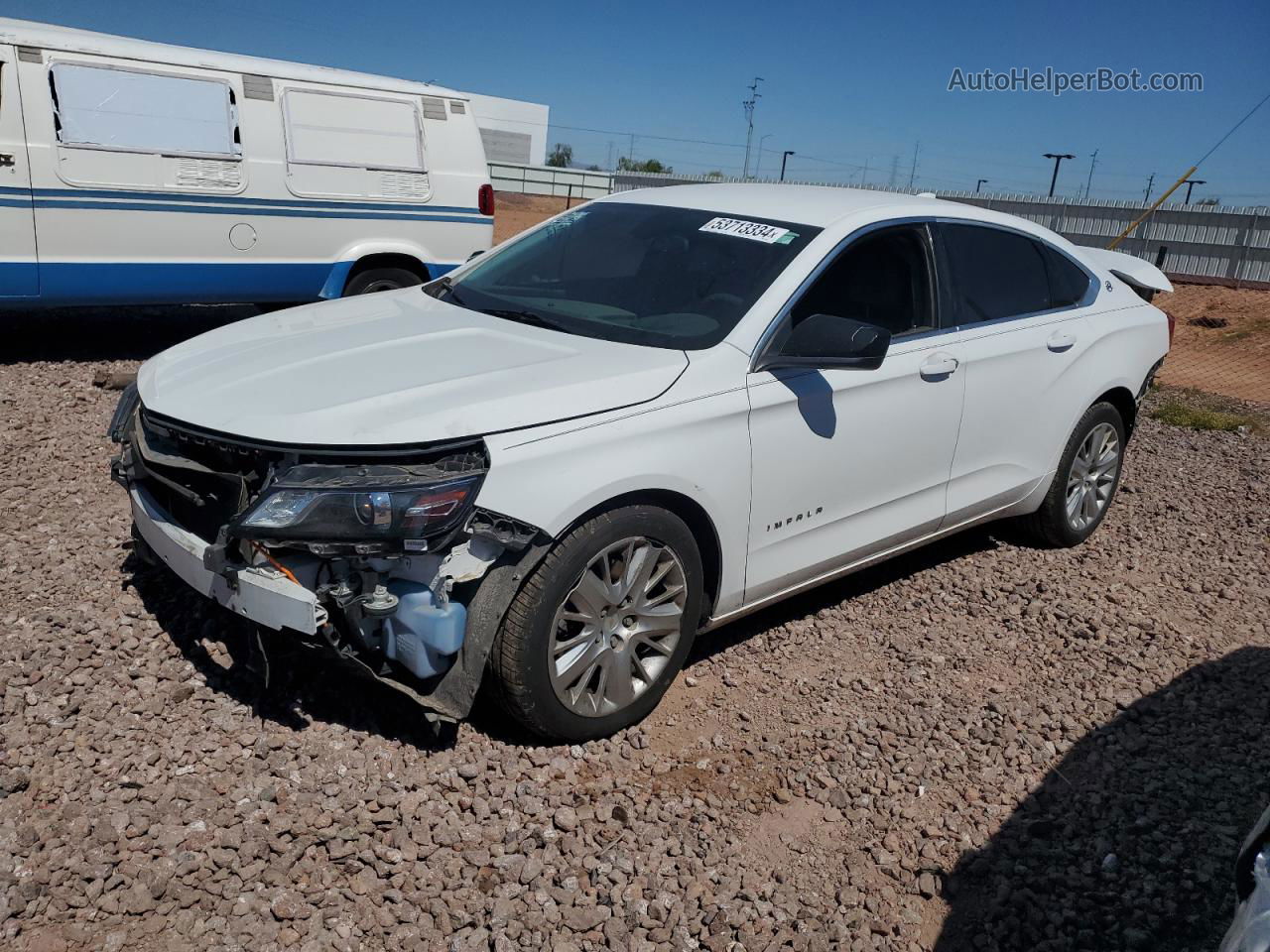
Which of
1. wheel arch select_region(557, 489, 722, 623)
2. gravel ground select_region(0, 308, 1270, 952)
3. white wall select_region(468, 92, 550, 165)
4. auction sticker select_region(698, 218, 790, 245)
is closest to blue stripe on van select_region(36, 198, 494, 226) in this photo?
gravel ground select_region(0, 308, 1270, 952)

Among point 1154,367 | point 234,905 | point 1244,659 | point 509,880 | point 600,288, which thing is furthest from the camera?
point 1154,367

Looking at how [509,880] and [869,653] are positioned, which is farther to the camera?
[869,653]

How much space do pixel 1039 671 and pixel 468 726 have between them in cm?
239

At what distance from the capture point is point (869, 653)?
4.38 meters

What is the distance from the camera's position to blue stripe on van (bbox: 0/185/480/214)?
7.36 metres

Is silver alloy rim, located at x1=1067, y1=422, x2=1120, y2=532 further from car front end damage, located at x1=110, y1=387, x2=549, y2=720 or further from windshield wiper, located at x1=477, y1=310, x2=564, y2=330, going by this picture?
car front end damage, located at x1=110, y1=387, x2=549, y2=720

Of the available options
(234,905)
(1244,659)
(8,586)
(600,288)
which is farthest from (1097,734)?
(8,586)

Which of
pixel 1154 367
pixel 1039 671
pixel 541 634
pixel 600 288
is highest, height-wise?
pixel 600 288

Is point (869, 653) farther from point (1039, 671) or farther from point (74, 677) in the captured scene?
point (74, 677)

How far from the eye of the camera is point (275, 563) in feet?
9.70

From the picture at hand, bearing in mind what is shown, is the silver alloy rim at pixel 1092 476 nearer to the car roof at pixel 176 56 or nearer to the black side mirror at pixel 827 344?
the black side mirror at pixel 827 344

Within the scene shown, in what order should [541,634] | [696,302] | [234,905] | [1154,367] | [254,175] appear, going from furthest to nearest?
[254,175], [1154,367], [696,302], [541,634], [234,905]

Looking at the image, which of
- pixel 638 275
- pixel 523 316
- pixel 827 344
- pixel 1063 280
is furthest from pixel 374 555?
pixel 1063 280

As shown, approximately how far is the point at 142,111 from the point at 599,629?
251 inches
